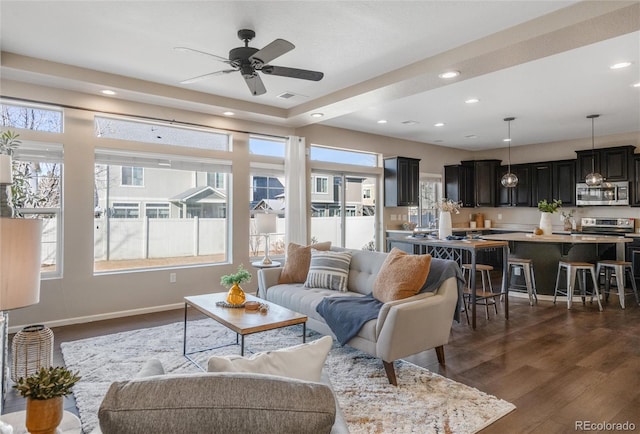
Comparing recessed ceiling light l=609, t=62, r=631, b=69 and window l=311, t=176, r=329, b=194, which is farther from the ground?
recessed ceiling light l=609, t=62, r=631, b=69

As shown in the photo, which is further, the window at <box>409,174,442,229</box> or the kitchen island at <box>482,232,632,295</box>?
the window at <box>409,174,442,229</box>

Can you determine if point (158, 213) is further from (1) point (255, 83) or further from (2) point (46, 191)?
(1) point (255, 83)

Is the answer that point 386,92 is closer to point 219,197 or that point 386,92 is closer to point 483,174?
point 219,197

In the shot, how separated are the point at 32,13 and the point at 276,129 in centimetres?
344

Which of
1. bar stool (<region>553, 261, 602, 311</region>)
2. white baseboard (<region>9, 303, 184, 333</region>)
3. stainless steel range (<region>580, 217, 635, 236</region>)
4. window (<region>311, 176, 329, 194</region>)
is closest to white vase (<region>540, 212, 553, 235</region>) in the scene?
bar stool (<region>553, 261, 602, 311</region>)

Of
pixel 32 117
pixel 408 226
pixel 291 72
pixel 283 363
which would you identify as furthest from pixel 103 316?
pixel 408 226

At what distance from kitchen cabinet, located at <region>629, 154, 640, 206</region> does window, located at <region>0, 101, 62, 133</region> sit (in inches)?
353

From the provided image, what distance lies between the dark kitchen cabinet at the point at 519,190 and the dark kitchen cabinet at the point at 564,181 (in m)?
0.51

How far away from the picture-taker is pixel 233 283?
11.2ft

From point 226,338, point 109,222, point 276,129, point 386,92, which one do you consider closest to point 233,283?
point 226,338

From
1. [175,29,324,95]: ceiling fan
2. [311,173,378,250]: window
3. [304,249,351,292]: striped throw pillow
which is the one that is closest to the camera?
[175,29,324,95]: ceiling fan

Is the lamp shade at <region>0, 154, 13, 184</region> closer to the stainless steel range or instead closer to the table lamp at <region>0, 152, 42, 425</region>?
the table lamp at <region>0, 152, 42, 425</region>

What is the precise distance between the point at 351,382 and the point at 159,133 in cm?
404

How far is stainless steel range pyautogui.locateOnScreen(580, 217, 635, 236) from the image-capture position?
7121 mm
